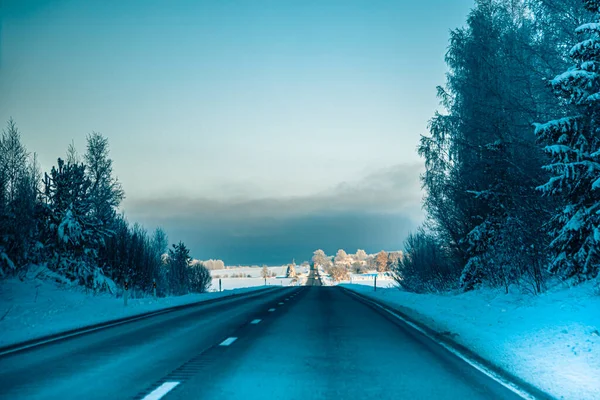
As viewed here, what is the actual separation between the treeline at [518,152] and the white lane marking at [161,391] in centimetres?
1030

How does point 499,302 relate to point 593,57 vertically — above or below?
below

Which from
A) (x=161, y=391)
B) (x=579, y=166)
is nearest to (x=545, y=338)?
(x=579, y=166)

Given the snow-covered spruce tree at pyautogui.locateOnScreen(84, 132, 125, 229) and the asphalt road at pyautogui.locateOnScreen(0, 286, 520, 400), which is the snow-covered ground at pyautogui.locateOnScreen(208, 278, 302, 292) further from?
the asphalt road at pyautogui.locateOnScreen(0, 286, 520, 400)

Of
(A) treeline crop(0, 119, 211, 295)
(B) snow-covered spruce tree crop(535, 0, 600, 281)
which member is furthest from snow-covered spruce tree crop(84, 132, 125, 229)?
(B) snow-covered spruce tree crop(535, 0, 600, 281)

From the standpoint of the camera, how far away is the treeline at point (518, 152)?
1345 centimetres

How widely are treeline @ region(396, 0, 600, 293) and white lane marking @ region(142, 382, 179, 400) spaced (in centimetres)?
1030

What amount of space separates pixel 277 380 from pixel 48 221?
28173 millimetres

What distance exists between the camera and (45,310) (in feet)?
66.0

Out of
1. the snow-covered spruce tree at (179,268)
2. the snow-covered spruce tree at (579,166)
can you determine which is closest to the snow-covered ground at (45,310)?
the snow-covered spruce tree at (579,166)

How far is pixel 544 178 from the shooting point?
725 inches

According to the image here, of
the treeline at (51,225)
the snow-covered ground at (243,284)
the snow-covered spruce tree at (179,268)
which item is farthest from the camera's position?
the snow-covered ground at (243,284)

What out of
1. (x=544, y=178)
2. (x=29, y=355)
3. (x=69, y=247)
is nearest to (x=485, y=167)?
(x=544, y=178)

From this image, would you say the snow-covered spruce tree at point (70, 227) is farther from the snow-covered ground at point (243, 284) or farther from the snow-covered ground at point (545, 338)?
the snow-covered ground at point (243, 284)

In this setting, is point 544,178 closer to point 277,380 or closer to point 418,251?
point 277,380
